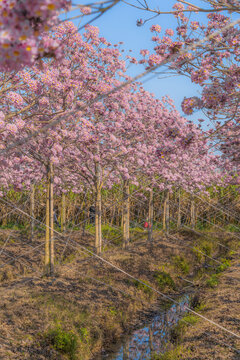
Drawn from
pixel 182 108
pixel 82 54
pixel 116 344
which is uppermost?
pixel 82 54

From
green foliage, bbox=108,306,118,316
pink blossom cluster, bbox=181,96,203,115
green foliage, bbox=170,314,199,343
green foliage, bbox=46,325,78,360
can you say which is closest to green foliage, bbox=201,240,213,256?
green foliage, bbox=170,314,199,343

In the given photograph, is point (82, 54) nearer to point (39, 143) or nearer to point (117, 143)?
point (39, 143)

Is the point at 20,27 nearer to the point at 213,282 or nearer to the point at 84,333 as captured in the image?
the point at 84,333

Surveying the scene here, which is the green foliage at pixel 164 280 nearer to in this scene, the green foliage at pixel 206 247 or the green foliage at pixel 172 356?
the green foliage at pixel 172 356

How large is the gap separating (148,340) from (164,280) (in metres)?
3.61

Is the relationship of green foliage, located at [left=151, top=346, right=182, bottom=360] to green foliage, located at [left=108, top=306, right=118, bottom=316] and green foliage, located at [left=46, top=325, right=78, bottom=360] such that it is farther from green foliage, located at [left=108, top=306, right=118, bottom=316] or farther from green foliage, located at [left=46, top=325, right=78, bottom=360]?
green foliage, located at [left=108, top=306, right=118, bottom=316]

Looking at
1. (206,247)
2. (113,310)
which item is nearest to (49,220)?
(113,310)

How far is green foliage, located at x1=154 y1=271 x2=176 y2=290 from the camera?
12.0 meters

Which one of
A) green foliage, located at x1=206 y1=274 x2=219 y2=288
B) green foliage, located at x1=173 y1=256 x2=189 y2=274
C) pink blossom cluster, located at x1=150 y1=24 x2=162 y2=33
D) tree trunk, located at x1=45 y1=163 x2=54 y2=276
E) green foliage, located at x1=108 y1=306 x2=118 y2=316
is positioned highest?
pink blossom cluster, located at x1=150 y1=24 x2=162 y2=33

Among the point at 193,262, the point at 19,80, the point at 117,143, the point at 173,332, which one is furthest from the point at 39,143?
the point at 193,262

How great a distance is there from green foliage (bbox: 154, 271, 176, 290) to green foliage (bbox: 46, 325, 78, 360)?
17.2ft

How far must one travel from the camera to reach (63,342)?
280 inches

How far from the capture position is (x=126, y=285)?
10.8m

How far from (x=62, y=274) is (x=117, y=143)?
15.5 ft
